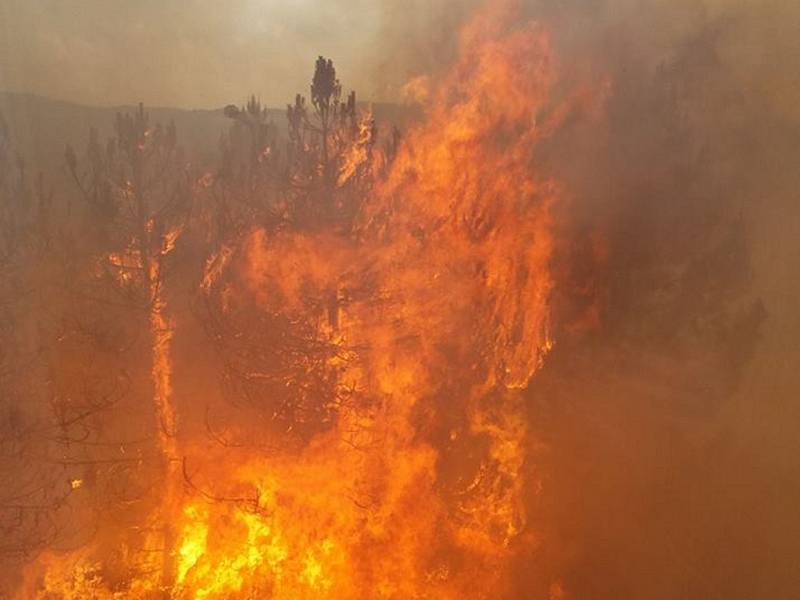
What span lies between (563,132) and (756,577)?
4.97 meters

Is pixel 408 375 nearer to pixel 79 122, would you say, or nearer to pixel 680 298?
pixel 680 298

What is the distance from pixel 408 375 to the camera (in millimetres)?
6008

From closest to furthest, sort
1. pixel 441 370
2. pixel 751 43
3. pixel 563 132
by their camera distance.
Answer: pixel 751 43 → pixel 563 132 → pixel 441 370

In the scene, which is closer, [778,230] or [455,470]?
[778,230]

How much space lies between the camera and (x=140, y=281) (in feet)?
20.5

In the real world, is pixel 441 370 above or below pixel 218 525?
above

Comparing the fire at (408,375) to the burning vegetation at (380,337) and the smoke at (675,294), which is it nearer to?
the burning vegetation at (380,337)

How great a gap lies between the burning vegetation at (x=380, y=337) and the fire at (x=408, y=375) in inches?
1.1

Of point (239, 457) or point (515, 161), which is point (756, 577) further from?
point (239, 457)

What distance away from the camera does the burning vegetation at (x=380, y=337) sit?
5496mm

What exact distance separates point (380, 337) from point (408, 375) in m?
0.54

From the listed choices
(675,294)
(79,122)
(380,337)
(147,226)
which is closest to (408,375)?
(380,337)

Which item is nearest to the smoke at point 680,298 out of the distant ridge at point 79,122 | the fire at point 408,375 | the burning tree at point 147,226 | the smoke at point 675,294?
the smoke at point 675,294

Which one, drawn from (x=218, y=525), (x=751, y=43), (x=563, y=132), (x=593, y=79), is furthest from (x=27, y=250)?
(x=751, y=43)
